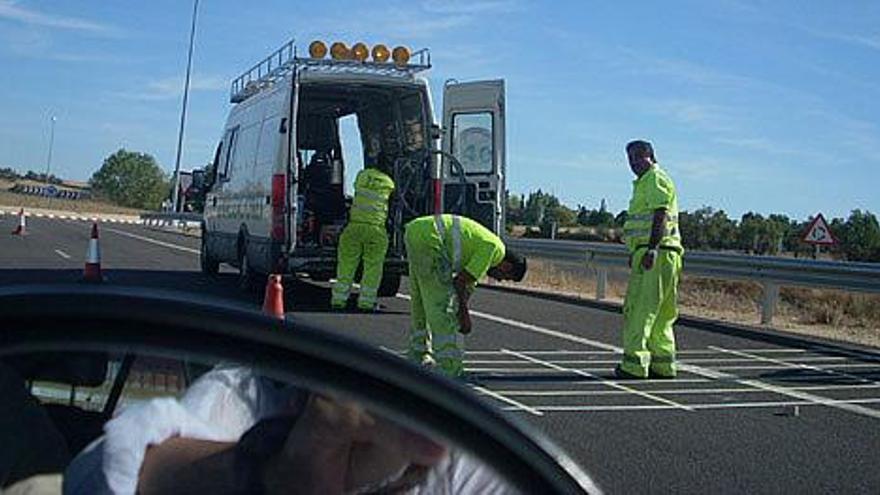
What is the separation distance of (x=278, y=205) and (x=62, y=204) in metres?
94.1

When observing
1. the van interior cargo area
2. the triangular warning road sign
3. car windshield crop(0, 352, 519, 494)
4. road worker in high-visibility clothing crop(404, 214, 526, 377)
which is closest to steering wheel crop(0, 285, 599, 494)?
car windshield crop(0, 352, 519, 494)

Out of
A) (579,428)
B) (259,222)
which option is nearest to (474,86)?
(259,222)

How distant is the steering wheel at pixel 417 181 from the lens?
46.3 feet

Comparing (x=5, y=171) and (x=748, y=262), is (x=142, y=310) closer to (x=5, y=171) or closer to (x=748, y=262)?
(x=748, y=262)

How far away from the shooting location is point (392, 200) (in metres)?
13.9

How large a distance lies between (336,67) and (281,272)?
2.79 meters

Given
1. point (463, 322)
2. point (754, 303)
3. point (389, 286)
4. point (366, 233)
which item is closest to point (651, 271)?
point (463, 322)

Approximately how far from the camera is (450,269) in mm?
8359

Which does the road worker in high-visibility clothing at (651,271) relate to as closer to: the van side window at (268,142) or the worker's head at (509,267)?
the worker's head at (509,267)

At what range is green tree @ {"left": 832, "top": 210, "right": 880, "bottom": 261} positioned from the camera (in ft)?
A: 117

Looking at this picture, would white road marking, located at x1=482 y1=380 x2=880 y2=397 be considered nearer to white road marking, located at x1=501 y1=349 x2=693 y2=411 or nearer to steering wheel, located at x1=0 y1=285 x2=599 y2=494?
white road marking, located at x1=501 y1=349 x2=693 y2=411

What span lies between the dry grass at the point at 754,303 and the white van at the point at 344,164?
13.7 ft

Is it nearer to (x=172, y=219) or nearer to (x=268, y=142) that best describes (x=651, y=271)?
(x=268, y=142)

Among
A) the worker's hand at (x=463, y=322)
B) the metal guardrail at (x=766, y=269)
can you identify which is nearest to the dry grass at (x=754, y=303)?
the metal guardrail at (x=766, y=269)
